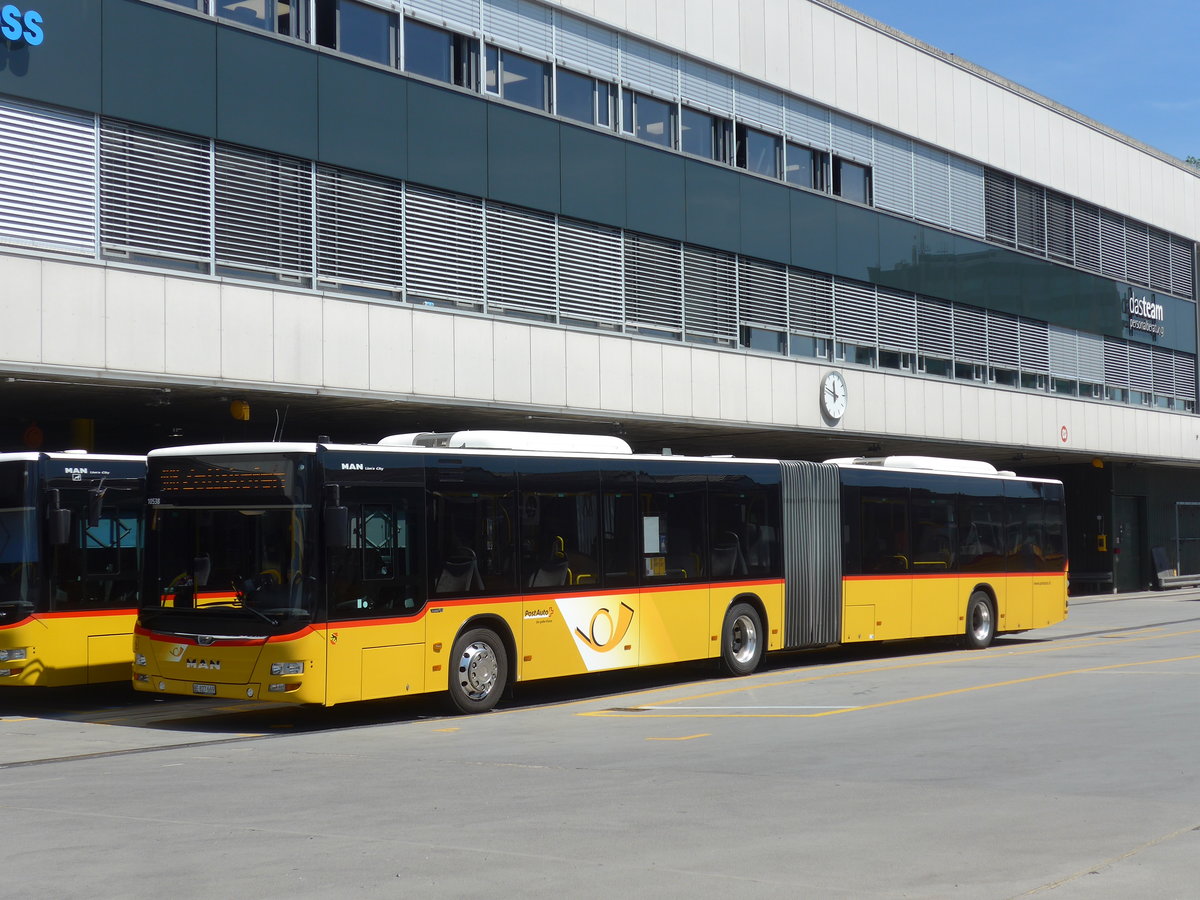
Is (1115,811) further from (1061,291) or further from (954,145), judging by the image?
(1061,291)

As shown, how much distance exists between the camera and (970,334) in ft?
117

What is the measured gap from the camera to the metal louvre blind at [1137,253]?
43.4 m

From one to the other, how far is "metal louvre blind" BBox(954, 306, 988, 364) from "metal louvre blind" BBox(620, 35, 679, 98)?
11.2 metres

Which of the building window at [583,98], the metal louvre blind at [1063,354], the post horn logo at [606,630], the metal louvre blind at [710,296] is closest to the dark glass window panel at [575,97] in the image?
the building window at [583,98]

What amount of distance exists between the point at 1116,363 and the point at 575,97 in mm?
22980

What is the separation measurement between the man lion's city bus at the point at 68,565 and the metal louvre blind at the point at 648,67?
1357 cm

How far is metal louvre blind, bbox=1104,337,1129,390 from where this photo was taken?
41.4m

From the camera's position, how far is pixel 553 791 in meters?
10.0

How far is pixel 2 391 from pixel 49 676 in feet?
16.2

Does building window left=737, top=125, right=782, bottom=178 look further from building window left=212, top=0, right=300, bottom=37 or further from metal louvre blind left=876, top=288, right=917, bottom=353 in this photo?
building window left=212, top=0, right=300, bottom=37

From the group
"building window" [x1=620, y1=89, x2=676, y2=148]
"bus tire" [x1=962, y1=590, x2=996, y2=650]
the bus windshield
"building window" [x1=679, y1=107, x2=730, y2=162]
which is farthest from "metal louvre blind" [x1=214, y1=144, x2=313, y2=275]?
"bus tire" [x1=962, y1=590, x2=996, y2=650]

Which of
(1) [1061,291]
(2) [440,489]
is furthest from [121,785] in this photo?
(1) [1061,291]

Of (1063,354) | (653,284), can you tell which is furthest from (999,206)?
(653,284)

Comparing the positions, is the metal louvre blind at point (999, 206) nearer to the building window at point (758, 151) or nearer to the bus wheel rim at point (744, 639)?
the building window at point (758, 151)
